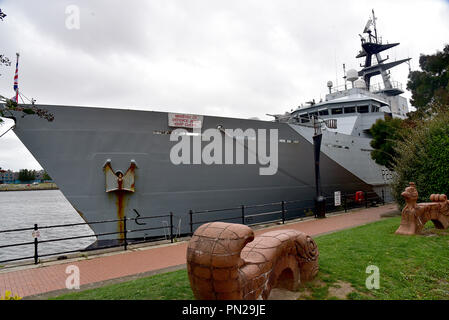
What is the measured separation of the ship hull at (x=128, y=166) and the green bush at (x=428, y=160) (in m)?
5.13

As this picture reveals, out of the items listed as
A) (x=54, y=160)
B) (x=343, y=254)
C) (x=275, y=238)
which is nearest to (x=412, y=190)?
(x=343, y=254)

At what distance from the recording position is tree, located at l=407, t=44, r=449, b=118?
2048 centimetres

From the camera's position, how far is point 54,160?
329 inches

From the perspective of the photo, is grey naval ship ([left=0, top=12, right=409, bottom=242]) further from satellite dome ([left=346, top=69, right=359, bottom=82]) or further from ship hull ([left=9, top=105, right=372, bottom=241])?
satellite dome ([left=346, top=69, right=359, bottom=82])

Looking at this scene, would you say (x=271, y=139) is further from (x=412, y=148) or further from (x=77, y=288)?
(x=77, y=288)

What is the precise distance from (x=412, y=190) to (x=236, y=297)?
20.0ft

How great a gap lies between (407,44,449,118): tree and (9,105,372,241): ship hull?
601 inches

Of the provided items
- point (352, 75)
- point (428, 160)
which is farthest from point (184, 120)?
point (352, 75)

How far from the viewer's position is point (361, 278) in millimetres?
4316

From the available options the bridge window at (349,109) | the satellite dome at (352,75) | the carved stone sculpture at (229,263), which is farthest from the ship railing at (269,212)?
the satellite dome at (352,75)

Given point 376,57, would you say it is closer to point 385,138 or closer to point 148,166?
point 385,138

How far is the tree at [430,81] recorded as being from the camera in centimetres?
2048

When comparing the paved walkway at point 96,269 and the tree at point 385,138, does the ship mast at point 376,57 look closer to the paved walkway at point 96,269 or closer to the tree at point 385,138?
the tree at point 385,138

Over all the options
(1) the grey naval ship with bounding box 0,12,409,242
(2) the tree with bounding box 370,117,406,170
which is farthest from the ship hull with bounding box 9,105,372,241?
(2) the tree with bounding box 370,117,406,170
